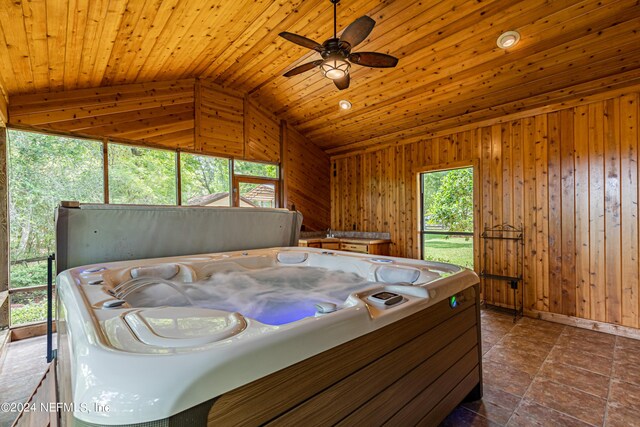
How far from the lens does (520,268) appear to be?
3215mm

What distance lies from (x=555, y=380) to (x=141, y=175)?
447 centimetres

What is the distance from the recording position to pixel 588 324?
278cm

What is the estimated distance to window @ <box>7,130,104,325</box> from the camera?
289 cm

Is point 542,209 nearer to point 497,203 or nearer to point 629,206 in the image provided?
point 497,203

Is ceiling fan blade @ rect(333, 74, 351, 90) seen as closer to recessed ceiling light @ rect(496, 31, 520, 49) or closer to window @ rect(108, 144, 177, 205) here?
recessed ceiling light @ rect(496, 31, 520, 49)

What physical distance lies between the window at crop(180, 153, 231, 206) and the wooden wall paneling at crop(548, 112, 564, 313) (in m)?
4.04

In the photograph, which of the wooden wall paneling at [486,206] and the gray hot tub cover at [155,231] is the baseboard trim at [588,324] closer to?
the wooden wall paneling at [486,206]

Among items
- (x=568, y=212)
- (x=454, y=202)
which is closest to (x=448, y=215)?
(x=454, y=202)

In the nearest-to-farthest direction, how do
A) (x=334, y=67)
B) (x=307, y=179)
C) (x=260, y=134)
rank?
(x=334, y=67) → (x=260, y=134) → (x=307, y=179)

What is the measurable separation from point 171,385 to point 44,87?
374cm

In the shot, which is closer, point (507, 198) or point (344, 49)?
point (344, 49)

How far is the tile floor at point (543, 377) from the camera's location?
1576mm

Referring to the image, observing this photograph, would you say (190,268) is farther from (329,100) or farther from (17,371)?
(329,100)

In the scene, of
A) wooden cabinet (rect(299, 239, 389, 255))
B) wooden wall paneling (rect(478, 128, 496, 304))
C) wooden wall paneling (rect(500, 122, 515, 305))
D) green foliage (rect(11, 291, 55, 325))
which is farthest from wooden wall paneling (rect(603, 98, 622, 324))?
green foliage (rect(11, 291, 55, 325))
